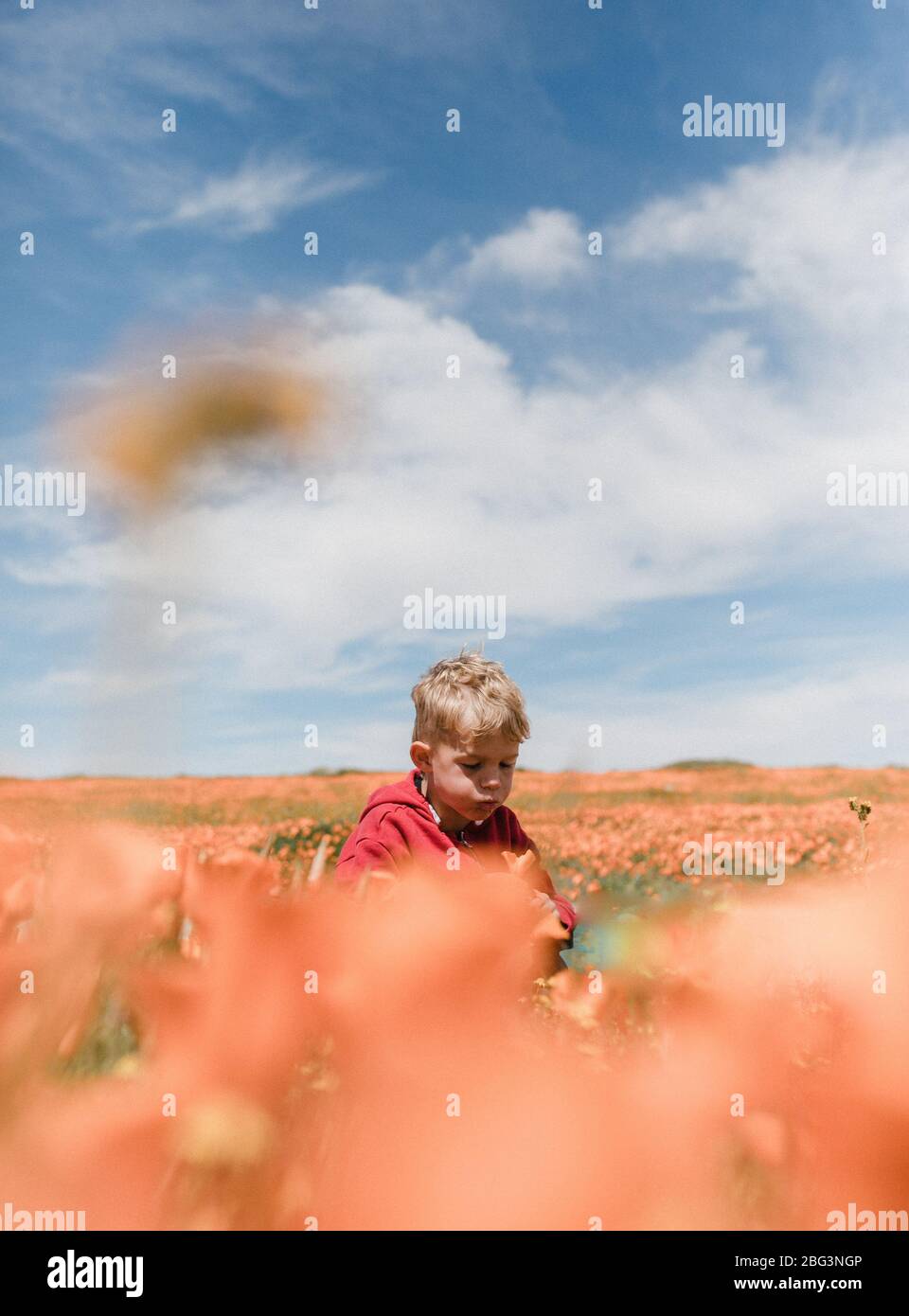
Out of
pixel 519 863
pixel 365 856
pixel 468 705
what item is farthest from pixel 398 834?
pixel 519 863

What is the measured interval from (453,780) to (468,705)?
0.79 ft

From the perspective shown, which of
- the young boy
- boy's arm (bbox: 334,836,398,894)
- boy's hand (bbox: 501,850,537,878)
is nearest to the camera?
boy's hand (bbox: 501,850,537,878)

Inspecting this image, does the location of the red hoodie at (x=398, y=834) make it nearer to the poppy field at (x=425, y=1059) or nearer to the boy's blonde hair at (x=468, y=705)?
the boy's blonde hair at (x=468, y=705)

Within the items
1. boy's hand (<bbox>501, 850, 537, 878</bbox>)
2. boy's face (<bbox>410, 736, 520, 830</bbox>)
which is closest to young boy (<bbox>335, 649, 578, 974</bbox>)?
boy's face (<bbox>410, 736, 520, 830</bbox>)

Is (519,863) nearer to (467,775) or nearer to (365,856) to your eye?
(365,856)

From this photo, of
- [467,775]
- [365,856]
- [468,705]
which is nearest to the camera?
[365,856]

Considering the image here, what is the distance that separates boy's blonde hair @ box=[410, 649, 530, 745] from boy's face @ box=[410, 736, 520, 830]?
0.04 metres

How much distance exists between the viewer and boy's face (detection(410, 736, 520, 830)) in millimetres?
1896

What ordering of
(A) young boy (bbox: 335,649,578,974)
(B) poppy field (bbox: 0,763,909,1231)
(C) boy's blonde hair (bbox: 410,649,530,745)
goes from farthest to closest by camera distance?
1. (C) boy's blonde hair (bbox: 410,649,530,745)
2. (A) young boy (bbox: 335,649,578,974)
3. (B) poppy field (bbox: 0,763,909,1231)

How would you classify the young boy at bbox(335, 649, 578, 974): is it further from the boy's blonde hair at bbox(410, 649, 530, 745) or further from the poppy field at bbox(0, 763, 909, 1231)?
the poppy field at bbox(0, 763, 909, 1231)

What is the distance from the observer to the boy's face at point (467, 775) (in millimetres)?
1896

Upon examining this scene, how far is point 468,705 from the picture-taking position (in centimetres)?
214

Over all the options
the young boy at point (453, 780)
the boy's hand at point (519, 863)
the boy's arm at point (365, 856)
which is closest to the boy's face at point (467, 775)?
the young boy at point (453, 780)
